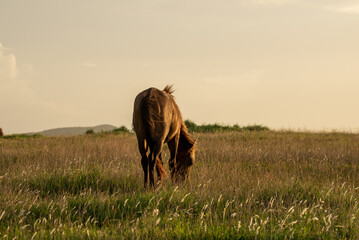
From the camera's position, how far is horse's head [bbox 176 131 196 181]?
905cm

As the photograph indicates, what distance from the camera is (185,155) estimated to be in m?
9.21

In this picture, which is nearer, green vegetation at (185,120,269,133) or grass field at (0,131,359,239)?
grass field at (0,131,359,239)

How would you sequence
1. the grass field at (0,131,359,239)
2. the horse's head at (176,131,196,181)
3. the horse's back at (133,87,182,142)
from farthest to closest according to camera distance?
the horse's head at (176,131,196,181) → the horse's back at (133,87,182,142) → the grass field at (0,131,359,239)

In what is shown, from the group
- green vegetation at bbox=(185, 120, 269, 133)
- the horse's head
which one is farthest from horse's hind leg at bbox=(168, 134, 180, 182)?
green vegetation at bbox=(185, 120, 269, 133)

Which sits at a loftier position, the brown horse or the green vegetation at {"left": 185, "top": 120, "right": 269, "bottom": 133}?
the brown horse

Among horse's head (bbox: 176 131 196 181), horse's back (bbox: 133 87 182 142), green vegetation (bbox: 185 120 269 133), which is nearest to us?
horse's back (bbox: 133 87 182 142)

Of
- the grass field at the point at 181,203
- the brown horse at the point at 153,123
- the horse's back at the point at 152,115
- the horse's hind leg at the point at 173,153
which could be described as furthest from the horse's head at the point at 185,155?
the horse's back at the point at 152,115

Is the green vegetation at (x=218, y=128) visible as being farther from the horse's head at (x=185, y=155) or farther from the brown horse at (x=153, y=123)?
the brown horse at (x=153, y=123)

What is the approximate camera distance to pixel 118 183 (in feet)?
27.3

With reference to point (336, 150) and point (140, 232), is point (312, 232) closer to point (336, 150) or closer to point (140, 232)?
point (140, 232)

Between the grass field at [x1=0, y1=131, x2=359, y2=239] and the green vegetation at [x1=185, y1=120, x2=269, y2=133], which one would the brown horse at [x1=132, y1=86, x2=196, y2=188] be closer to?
the grass field at [x1=0, y1=131, x2=359, y2=239]

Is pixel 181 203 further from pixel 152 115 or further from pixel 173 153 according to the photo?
pixel 173 153

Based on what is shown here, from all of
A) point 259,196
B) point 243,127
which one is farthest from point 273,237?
point 243,127

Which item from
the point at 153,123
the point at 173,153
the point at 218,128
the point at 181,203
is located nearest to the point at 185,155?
the point at 173,153
